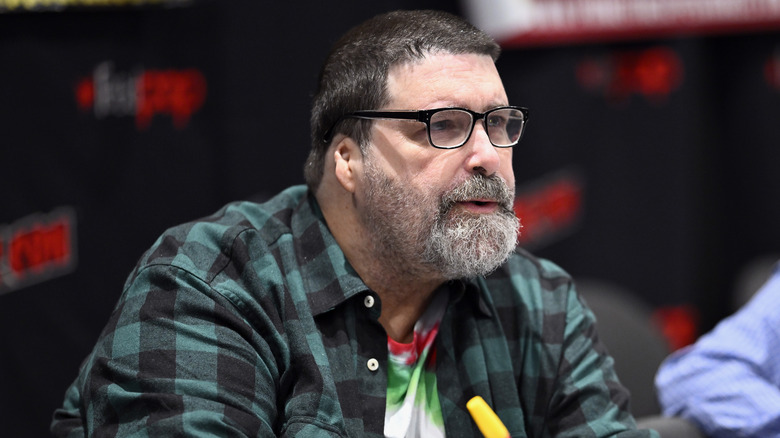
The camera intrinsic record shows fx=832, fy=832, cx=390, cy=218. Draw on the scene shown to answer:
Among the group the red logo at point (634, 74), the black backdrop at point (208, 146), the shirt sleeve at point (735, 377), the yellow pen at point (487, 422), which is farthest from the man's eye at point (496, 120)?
the red logo at point (634, 74)

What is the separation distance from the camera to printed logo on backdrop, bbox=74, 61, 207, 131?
2.54 m

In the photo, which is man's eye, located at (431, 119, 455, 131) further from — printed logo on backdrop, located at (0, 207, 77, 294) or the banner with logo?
the banner with logo

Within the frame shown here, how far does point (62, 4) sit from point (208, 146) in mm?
613

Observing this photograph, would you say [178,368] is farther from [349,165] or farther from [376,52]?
[376,52]

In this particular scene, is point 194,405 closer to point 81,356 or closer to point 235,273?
point 235,273

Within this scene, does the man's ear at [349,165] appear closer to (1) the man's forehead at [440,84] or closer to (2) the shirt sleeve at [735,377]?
(1) the man's forehead at [440,84]

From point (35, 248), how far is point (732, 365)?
6.41 ft

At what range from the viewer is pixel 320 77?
171cm

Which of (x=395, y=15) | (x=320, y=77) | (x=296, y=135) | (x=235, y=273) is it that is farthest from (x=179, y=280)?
(x=296, y=135)

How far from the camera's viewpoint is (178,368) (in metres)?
1.31

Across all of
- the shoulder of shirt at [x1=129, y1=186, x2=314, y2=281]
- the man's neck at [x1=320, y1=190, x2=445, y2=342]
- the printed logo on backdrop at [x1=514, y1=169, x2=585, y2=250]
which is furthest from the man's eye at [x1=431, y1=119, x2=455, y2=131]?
the printed logo on backdrop at [x1=514, y1=169, x2=585, y2=250]

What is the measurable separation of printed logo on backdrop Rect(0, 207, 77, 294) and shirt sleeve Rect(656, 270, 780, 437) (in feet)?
5.74

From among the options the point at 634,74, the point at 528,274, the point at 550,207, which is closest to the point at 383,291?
the point at 528,274

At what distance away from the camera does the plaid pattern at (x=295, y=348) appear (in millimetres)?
1307
